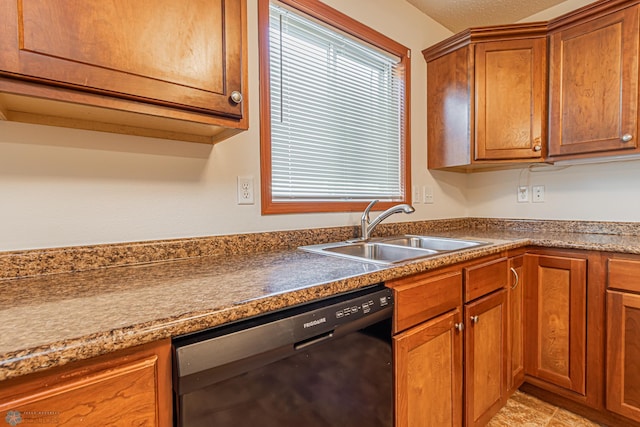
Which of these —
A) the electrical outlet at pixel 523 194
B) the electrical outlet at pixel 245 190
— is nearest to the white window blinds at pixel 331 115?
the electrical outlet at pixel 245 190

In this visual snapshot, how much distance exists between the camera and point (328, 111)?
1690mm

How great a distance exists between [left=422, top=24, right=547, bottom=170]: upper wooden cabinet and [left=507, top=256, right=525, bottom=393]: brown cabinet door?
2.30 ft

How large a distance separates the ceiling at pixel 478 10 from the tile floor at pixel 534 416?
7.95 feet

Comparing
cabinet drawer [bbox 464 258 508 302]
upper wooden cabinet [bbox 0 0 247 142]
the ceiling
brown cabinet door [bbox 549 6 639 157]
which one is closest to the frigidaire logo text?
upper wooden cabinet [bbox 0 0 247 142]

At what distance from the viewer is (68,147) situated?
0.98 meters

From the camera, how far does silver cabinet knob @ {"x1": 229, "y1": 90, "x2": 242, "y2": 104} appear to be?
3.19ft

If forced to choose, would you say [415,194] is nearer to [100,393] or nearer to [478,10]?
[478,10]

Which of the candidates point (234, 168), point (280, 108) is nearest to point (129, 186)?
point (234, 168)

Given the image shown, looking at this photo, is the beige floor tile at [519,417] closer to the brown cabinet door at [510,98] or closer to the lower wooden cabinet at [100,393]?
the brown cabinet door at [510,98]

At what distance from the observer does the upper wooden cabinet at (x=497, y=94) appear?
6.05ft

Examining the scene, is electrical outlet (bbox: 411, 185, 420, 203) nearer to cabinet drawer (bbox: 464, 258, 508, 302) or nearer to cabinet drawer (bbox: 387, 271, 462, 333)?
cabinet drawer (bbox: 464, 258, 508, 302)

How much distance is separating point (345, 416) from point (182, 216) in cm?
88

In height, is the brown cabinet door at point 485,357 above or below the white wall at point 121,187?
below

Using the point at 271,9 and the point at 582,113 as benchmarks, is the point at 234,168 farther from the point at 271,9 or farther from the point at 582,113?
the point at 582,113
